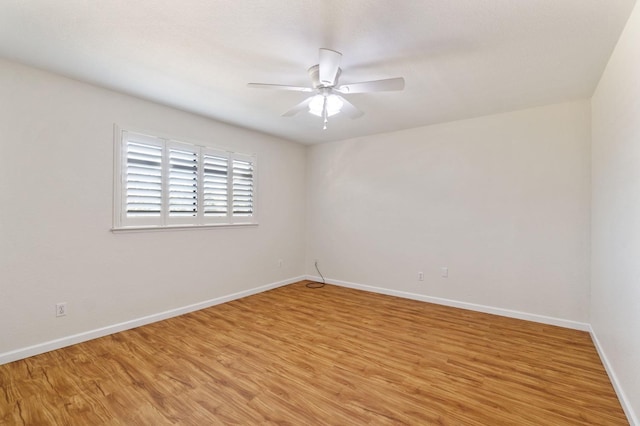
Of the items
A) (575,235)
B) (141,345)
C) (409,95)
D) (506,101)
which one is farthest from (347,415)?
(506,101)

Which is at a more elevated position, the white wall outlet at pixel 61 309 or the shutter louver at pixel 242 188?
the shutter louver at pixel 242 188

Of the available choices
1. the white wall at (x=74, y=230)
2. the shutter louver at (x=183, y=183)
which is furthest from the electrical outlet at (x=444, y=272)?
the shutter louver at (x=183, y=183)

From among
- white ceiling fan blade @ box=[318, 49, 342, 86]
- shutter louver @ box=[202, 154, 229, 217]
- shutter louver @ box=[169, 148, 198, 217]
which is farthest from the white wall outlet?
white ceiling fan blade @ box=[318, 49, 342, 86]

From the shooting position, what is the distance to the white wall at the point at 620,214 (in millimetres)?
1686

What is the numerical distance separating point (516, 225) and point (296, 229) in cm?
329

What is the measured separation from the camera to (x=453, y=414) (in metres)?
1.77

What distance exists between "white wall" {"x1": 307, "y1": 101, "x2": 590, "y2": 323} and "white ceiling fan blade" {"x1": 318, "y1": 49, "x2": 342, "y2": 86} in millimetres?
2392

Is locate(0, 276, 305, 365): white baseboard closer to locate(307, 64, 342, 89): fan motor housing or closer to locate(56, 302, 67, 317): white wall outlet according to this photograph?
locate(56, 302, 67, 317): white wall outlet

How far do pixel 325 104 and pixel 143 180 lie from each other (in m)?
2.14

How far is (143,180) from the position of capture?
10.2ft

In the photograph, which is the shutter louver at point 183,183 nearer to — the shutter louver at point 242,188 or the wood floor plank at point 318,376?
the shutter louver at point 242,188

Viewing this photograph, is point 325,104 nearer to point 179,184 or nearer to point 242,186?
point 179,184

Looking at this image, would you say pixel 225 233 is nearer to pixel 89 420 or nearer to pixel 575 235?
pixel 89 420

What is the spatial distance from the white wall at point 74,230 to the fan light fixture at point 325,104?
179cm
